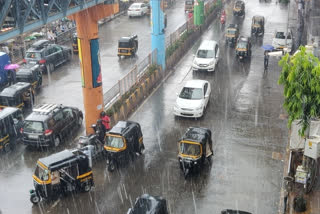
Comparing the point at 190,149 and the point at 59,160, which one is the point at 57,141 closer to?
the point at 59,160

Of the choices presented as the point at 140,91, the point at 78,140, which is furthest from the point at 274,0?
the point at 78,140

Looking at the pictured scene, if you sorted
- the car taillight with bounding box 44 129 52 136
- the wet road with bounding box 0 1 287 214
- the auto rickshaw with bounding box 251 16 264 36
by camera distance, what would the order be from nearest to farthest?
1. the wet road with bounding box 0 1 287 214
2. the car taillight with bounding box 44 129 52 136
3. the auto rickshaw with bounding box 251 16 264 36

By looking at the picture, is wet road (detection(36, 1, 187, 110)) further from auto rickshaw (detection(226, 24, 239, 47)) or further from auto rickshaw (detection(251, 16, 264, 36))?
auto rickshaw (detection(251, 16, 264, 36))

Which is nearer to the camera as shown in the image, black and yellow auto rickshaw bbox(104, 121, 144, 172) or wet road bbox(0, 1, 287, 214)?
wet road bbox(0, 1, 287, 214)

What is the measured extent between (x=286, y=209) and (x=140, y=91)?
11684 millimetres

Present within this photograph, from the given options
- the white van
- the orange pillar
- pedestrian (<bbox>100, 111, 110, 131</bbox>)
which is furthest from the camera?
the white van

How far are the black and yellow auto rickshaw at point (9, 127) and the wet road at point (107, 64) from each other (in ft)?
13.3

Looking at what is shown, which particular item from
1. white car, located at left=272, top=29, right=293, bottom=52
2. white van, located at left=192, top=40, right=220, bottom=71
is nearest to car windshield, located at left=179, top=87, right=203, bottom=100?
white van, located at left=192, top=40, right=220, bottom=71

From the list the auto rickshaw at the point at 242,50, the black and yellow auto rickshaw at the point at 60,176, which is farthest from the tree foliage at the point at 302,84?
the auto rickshaw at the point at 242,50

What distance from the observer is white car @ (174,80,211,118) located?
21359 millimetres

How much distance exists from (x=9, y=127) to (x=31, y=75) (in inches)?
256

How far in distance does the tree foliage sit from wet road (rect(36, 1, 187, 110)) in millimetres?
12742

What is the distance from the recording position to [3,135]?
18609mm

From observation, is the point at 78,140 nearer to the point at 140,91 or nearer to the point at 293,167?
the point at 140,91
